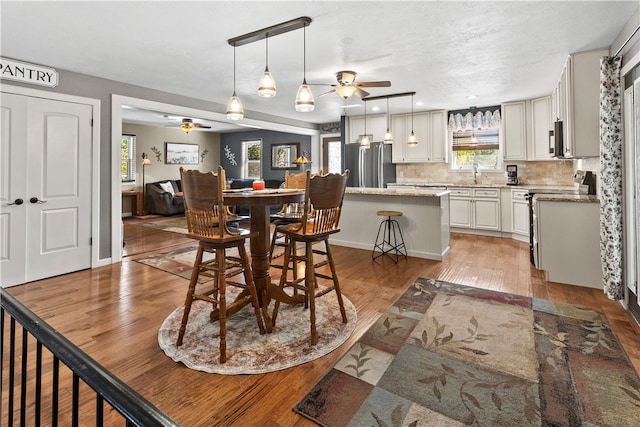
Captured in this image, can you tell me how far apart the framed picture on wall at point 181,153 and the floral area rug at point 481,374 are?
8762 millimetres

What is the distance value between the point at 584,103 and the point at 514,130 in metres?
2.72

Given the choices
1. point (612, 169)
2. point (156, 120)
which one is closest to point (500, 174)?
point (612, 169)

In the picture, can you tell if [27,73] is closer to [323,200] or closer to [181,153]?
[323,200]

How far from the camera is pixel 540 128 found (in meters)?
5.70

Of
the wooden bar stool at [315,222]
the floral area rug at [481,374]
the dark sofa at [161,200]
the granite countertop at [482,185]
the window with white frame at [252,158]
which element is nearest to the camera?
the floral area rug at [481,374]

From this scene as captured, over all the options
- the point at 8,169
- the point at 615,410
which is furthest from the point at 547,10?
the point at 8,169

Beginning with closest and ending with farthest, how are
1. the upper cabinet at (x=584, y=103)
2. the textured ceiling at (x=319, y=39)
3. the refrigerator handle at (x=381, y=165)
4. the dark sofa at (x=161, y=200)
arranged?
the textured ceiling at (x=319, y=39), the upper cabinet at (x=584, y=103), the refrigerator handle at (x=381, y=165), the dark sofa at (x=161, y=200)

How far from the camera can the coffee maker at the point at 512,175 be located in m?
6.02

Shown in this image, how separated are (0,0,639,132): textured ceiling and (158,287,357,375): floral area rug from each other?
2.39 m

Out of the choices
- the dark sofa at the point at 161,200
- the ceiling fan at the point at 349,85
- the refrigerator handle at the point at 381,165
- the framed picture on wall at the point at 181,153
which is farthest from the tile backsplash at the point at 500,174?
the framed picture on wall at the point at 181,153

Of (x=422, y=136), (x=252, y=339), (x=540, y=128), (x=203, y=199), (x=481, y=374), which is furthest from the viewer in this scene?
(x=422, y=136)

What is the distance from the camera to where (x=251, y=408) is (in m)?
1.68

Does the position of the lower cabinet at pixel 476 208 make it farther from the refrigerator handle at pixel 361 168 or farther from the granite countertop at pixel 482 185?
the refrigerator handle at pixel 361 168

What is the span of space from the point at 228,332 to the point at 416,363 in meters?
1.32
